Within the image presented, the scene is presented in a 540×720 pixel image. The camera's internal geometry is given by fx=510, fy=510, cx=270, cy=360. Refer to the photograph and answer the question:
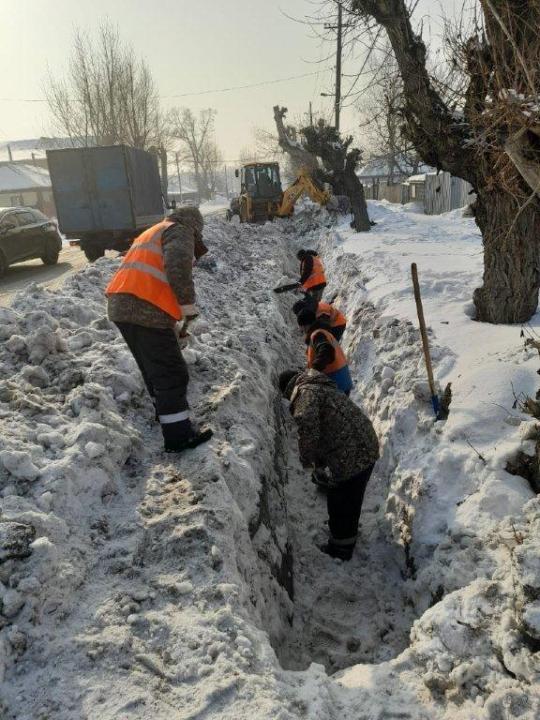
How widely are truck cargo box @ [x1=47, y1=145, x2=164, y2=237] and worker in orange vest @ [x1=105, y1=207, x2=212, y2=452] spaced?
8.97m

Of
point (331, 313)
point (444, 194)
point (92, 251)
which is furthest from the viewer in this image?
point (444, 194)

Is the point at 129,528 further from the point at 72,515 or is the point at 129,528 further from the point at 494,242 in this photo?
the point at 494,242

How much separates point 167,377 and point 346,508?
172 cm

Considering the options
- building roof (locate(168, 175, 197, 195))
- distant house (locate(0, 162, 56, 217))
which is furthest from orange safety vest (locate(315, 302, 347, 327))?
building roof (locate(168, 175, 197, 195))

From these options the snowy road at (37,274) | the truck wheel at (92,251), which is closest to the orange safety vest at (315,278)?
the snowy road at (37,274)

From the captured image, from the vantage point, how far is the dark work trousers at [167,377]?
11.9ft

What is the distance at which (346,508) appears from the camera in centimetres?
399

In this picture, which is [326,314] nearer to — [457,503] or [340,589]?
[457,503]

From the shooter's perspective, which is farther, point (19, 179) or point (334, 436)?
point (19, 179)

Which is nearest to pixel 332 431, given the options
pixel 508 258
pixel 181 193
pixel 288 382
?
pixel 288 382

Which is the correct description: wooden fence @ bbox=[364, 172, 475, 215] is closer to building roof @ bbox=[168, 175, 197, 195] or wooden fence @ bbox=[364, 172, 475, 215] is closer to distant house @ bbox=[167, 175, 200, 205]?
distant house @ bbox=[167, 175, 200, 205]

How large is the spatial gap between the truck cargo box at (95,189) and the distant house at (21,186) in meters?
34.8

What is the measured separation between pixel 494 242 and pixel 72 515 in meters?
4.68

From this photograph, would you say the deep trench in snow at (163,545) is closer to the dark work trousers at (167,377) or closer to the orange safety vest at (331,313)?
the dark work trousers at (167,377)
